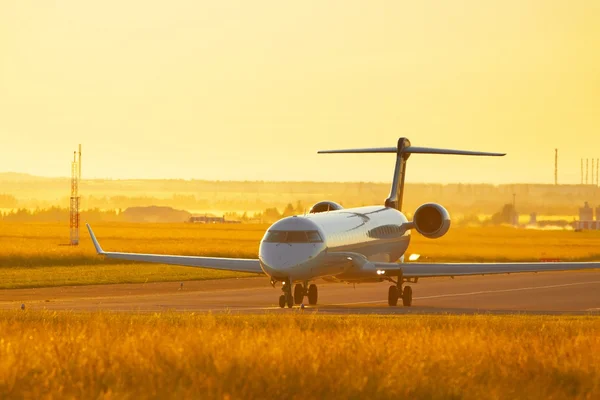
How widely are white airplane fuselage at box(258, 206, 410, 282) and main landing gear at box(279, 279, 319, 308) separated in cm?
32

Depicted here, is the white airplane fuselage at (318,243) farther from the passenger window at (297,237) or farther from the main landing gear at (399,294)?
the main landing gear at (399,294)

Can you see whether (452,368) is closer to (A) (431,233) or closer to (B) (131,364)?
(B) (131,364)

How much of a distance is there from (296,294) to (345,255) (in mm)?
2163

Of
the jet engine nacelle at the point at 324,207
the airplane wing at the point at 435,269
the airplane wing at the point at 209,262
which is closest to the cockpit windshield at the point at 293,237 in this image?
the airplane wing at the point at 209,262

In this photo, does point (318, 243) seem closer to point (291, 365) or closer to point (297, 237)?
point (297, 237)

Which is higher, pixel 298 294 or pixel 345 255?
pixel 345 255

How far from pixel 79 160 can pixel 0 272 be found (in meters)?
22.8

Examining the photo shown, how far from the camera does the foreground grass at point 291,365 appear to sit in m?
13.6

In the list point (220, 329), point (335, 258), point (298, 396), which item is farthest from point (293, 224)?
point (298, 396)

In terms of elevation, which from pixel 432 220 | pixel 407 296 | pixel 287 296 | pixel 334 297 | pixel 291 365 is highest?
pixel 432 220

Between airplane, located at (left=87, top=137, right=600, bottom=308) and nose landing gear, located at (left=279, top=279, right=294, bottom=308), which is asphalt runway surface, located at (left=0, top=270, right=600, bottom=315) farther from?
airplane, located at (left=87, top=137, right=600, bottom=308)

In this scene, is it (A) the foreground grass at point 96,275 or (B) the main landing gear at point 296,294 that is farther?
(A) the foreground grass at point 96,275

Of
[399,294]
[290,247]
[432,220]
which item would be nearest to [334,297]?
[399,294]

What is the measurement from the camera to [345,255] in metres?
39.1
